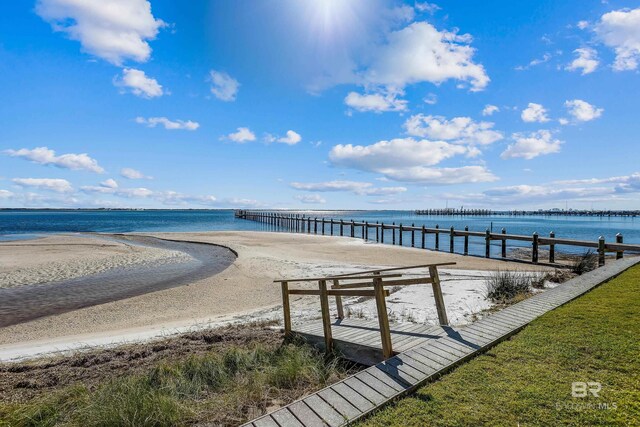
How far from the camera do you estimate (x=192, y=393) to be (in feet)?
14.6

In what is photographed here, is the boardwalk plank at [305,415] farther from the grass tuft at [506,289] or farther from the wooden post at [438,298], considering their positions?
the grass tuft at [506,289]

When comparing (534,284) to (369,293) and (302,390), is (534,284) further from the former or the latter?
(302,390)

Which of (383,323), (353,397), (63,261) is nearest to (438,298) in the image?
(383,323)

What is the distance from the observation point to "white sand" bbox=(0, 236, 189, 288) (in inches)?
576

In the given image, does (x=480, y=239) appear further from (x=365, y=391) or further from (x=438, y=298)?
(x=365, y=391)

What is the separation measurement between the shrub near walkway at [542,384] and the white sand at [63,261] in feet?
51.4

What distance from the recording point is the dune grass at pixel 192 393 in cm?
369

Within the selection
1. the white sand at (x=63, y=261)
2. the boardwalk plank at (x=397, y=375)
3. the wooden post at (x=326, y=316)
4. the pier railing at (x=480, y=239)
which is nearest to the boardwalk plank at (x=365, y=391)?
the boardwalk plank at (x=397, y=375)

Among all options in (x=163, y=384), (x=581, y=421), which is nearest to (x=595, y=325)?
(x=581, y=421)

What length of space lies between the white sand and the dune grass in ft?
39.6

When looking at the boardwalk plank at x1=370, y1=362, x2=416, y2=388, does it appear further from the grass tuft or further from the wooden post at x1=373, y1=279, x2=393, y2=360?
the grass tuft

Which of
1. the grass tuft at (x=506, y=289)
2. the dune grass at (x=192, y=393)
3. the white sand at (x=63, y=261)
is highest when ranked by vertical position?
the grass tuft at (x=506, y=289)

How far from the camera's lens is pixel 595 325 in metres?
5.39

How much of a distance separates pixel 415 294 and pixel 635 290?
15.3 feet
